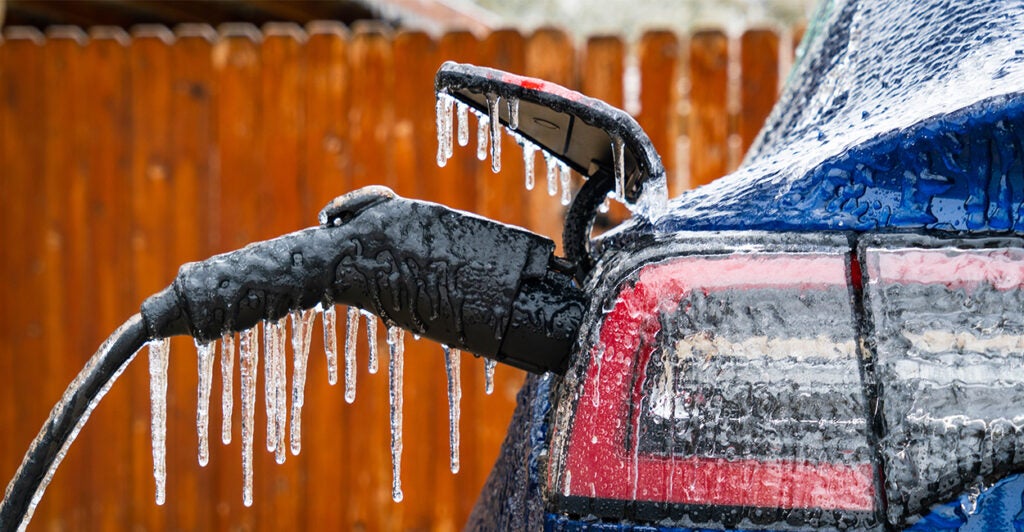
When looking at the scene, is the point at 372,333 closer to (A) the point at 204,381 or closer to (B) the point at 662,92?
(A) the point at 204,381

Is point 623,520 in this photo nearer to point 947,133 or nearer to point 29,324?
point 947,133

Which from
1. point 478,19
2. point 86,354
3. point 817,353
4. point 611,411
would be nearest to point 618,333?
point 611,411

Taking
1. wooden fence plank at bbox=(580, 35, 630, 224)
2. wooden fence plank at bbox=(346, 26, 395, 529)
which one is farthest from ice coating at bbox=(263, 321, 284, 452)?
wooden fence plank at bbox=(580, 35, 630, 224)

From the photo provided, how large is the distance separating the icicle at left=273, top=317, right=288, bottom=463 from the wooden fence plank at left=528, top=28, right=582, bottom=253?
126 inches

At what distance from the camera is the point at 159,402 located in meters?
1.14

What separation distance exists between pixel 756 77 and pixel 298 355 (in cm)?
364

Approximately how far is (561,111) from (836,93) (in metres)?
0.53

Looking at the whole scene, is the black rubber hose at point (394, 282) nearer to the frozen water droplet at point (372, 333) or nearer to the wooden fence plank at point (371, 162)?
the frozen water droplet at point (372, 333)

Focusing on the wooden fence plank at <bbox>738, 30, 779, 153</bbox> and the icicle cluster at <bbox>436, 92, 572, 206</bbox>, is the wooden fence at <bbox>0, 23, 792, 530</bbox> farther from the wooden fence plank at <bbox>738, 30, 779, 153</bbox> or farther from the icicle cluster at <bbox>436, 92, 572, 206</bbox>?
the icicle cluster at <bbox>436, 92, 572, 206</bbox>

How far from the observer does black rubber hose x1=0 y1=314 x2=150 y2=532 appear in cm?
93

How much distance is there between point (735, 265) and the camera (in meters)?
0.85

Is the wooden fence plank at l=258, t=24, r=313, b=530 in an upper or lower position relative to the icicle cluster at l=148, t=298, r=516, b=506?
upper

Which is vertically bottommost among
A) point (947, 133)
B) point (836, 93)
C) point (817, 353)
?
point (817, 353)

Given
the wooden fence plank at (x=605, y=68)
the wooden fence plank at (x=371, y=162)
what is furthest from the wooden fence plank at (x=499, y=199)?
the wooden fence plank at (x=371, y=162)
